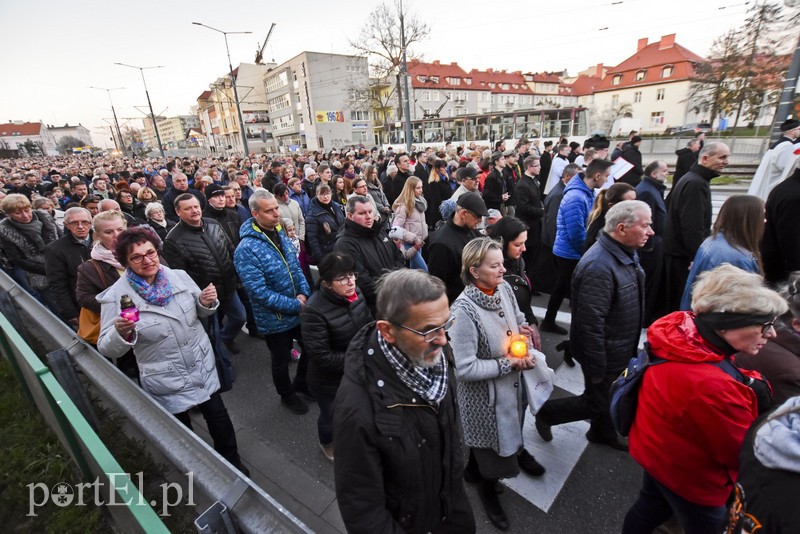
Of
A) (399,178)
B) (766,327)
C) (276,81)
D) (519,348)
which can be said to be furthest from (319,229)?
(276,81)

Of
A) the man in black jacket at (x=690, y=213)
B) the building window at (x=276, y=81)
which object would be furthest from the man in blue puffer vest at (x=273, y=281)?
the building window at (x=276, y=81)

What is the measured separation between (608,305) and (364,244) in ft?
7.12

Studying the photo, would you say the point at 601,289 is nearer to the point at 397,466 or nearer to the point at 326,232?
the point at 397,466

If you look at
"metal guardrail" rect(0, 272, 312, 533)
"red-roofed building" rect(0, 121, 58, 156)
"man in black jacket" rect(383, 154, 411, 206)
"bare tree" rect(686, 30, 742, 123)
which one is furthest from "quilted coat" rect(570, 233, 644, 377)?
"red-roofed building" rect(0, 121, 58, 156)

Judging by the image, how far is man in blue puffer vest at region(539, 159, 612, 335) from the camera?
4664 mm

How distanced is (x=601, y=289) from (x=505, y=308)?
0.81 m

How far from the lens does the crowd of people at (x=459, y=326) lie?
1572 mm

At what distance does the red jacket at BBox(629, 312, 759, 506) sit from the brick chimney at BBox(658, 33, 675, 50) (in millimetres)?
74923

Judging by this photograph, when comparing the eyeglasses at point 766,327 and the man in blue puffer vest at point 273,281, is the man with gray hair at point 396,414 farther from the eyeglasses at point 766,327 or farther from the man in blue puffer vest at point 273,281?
the man in blue puffer vest at point 273,281

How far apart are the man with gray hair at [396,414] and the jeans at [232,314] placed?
3499mm

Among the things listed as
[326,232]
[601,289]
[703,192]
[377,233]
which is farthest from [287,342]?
[703,192]

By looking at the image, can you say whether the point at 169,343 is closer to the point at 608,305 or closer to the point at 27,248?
the point at 608,305

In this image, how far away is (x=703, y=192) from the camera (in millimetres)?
4211

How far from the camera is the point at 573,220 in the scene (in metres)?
4.69
